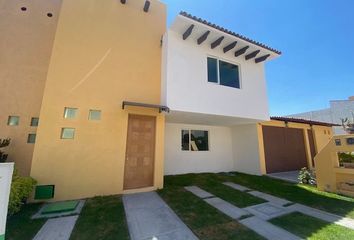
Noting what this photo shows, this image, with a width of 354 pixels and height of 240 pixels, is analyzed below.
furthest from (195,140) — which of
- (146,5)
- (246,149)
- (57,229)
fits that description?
(57,229)

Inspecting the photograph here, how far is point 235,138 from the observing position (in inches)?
489

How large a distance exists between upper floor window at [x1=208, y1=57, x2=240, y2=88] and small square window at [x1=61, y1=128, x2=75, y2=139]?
6768 millimetres

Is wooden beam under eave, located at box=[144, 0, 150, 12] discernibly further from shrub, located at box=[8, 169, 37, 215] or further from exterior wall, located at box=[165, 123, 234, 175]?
shrub, located at box=[8, 169, 37, 215]

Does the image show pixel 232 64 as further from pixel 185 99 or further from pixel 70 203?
pixel 70 203

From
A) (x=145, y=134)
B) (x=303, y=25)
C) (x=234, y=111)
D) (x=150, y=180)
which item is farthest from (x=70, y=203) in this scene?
(x=303, y=25)

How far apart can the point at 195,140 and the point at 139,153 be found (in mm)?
5234

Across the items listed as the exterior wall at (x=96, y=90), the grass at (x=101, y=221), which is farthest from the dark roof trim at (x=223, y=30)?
the grass at (x=101, y=221)

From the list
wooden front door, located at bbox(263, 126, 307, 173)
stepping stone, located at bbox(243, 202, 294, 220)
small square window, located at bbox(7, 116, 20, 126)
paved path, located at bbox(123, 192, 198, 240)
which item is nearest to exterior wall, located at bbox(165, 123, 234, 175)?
wooden front door, located at bbox(263, 126, 307, 173)

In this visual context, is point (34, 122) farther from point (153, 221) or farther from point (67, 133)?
point (153, 221)

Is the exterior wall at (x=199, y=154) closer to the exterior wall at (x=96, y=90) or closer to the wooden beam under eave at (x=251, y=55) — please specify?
the exterior wall at (x=96, y=90)

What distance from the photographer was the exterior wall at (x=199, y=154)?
1048 cm

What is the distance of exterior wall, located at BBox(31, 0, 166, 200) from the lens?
5926 millimetres

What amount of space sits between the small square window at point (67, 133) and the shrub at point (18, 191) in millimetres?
1681

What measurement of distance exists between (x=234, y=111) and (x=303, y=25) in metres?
7.71
